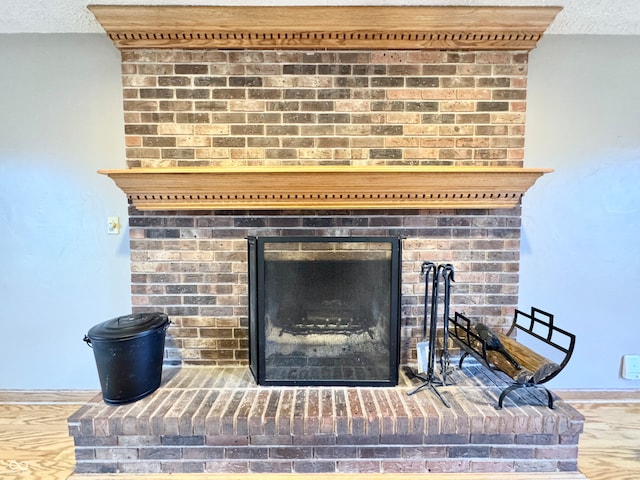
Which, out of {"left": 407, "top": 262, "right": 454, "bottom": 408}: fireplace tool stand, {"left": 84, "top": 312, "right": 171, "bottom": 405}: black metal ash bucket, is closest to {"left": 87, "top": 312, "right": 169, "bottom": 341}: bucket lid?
{"left": 84, "top": 312, "right": 171, "bottom": 405}: black metal ash bucket

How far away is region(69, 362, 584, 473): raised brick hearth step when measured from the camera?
4.90 feet

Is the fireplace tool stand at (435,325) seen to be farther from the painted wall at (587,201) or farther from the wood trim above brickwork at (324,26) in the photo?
the wood trim above brickwork at (324,26)

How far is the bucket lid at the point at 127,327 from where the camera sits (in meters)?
1.55

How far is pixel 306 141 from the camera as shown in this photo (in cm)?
187

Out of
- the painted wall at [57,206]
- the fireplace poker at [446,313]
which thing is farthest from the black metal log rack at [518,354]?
the painted wall at [57,206]

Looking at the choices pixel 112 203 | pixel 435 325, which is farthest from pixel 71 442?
pixel 435 325

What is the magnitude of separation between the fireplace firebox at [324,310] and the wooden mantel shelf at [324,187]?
0.22m

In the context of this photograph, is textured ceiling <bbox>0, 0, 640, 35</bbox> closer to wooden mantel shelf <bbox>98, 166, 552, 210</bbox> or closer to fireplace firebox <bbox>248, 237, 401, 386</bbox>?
wooden mantel shelf <bbox>98, 166, 552, 210</bbox>

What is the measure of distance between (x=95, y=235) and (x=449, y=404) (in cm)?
218

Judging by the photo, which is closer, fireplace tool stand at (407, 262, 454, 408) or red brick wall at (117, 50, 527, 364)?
fireplace tool stand at (407, 262, 454, 408)

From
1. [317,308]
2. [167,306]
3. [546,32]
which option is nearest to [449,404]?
[317,308]

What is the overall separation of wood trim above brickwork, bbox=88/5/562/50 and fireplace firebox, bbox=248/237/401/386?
1.08 meters

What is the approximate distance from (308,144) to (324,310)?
0.93 m

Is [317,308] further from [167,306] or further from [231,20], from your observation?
[231,20]
